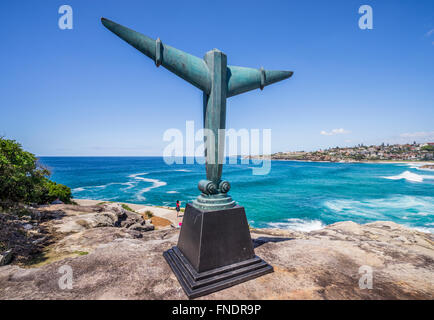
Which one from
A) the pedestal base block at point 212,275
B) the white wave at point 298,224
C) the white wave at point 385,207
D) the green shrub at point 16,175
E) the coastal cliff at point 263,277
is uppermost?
the green shrub at point 16,175

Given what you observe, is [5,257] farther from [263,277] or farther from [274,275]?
[274,275]

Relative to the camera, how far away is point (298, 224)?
21891 millimetres

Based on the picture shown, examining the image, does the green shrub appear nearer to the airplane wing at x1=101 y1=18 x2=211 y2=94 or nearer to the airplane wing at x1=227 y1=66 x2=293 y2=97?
the airplane wing at x1=101 y1=18 x2=211 y2=94

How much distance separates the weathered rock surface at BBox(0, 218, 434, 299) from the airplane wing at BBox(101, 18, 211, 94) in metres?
3.95

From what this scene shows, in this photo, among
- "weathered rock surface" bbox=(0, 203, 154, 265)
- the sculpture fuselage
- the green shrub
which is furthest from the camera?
the green shrub

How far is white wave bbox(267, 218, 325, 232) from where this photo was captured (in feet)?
68.2

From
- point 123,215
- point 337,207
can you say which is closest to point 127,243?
point 123,215

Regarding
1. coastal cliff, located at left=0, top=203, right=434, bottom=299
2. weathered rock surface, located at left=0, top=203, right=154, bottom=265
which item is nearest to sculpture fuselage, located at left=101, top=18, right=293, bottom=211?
coastal cliff, located at left=0, top=203, right=434, bottom=299

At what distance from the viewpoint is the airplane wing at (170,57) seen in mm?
3506

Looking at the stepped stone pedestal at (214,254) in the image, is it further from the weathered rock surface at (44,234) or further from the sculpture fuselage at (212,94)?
the weathered rock surface at (44,234)

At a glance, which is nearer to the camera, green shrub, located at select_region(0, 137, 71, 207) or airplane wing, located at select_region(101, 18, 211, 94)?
airplane wing, located at select_region(101, 18, 211, 94)

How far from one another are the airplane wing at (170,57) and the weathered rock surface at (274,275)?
395 centimetres

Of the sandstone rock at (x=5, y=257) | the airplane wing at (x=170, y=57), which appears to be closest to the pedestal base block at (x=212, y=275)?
the airplane wing at (x=170, y=57)
